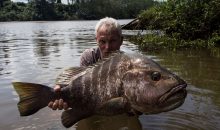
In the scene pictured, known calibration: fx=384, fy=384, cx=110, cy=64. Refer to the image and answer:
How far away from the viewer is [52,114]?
21.2 feet

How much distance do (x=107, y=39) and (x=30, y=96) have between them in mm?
1433

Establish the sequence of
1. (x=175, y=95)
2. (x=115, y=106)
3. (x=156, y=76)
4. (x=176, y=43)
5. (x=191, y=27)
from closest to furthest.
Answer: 1. (x=175, y=95)
2. (x=156, y=76)
3. (x=115, y=106)
4. (x=176, y=43)
5. (x=191, y=27)

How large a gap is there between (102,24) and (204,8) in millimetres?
12387

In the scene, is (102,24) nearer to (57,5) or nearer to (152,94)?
(152,94)

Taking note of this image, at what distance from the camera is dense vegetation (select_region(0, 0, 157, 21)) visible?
9962cm

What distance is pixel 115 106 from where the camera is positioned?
3.79 meters

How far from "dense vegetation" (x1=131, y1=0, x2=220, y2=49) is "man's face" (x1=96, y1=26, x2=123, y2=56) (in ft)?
35.6

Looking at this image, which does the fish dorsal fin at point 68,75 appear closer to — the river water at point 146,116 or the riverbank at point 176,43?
the river water at point 146,116

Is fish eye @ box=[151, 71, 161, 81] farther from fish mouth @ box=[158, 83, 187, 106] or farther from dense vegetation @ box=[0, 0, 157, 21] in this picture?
dense vegetation @ box=[0, 0, 157, 21]

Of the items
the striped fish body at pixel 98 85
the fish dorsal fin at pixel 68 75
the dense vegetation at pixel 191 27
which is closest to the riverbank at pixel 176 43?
the dense vegetation at pixel 191 27

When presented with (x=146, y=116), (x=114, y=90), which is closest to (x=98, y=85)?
(x=114, y=90)

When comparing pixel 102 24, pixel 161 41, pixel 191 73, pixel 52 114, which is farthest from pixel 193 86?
pixel 161 41

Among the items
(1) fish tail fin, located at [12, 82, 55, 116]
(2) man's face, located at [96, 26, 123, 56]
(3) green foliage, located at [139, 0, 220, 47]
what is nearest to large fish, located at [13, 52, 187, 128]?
(1) fish tail fin, located at [12, 82, 55, 116]

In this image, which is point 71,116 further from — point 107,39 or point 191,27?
point 191,27
